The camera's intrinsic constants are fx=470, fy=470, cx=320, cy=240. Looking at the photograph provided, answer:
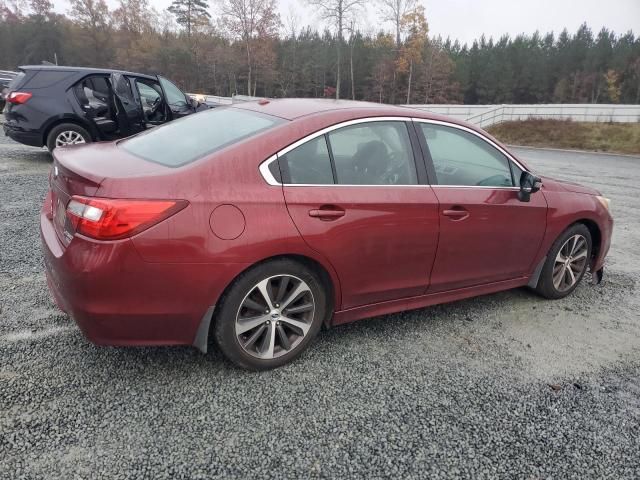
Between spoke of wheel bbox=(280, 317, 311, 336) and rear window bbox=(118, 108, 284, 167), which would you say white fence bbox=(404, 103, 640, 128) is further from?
spoke of wheel bbox=(280, 317, 311, 336)

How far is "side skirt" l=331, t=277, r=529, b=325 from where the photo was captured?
303cm

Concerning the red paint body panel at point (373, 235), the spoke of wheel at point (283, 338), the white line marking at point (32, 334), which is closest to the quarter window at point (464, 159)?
the red paint body panel at point (373, 235)

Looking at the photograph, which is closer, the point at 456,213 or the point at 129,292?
the point at 129,292

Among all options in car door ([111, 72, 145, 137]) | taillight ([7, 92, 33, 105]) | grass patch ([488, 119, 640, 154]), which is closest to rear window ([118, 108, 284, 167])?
car door ([111, 72, 145, 137])

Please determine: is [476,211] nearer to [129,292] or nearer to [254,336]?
[254,336]

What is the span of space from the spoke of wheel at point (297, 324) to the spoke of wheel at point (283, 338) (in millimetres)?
50

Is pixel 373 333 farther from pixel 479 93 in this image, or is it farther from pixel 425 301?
pixel 479 93

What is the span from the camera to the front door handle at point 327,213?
2674 millimetres

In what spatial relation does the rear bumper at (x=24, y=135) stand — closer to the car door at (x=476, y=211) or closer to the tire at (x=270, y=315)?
the tire at (x=270, y=315)

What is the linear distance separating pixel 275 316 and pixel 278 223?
56 cm

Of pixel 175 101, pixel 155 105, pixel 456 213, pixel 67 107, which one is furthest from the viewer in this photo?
pixel 175 101

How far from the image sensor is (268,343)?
275 cm

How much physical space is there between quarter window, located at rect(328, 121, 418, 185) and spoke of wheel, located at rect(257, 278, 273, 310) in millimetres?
760

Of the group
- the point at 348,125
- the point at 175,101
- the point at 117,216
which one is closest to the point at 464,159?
the point at 348,125
